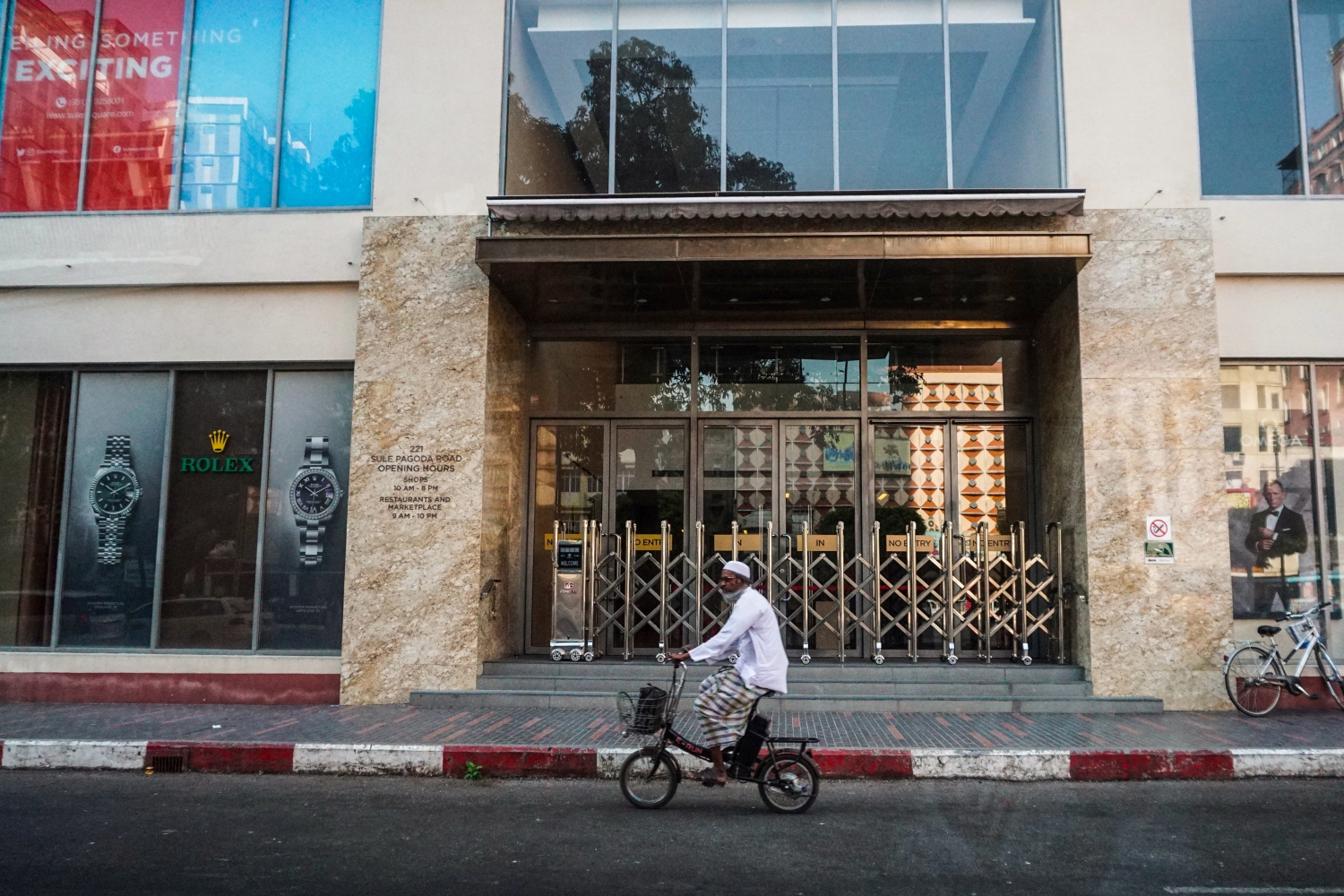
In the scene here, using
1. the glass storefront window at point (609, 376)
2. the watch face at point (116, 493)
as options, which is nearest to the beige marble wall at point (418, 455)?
the glass storefront window at point (609, 376)

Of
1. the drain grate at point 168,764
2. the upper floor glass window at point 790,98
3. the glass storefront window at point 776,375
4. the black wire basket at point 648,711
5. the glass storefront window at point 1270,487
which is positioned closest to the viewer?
the black wire basket at point 648,711

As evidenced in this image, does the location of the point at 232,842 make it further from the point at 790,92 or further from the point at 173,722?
the point at 790,92

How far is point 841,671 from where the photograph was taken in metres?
10.2

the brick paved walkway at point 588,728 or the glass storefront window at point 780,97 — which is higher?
the glass storefront window at point 780,97

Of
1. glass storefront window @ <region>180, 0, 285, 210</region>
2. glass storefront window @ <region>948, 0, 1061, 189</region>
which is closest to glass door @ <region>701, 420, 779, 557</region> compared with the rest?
glass storefront window @ <region>948, 0, 1061, 189</region>

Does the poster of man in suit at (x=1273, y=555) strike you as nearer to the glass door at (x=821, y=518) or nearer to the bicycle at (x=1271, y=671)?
the bicycle at (x=1271, y=671)

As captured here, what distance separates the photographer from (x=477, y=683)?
10.2 metres

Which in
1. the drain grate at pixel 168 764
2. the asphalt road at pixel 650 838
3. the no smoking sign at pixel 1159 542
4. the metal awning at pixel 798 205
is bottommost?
the drain grate at pixel 168 764

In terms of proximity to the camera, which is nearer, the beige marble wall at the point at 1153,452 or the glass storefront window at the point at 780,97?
the beige marble wall at the point at 1153,452

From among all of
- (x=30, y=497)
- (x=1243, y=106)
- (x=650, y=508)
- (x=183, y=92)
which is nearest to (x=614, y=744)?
(x=650, y=508)

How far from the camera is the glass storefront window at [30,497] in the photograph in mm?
10930

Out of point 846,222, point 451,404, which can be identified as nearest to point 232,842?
point 451,404

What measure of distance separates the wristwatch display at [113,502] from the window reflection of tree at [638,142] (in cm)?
558

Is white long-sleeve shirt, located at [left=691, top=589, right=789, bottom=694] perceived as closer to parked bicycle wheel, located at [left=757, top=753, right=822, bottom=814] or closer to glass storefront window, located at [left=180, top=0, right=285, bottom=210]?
parked bicycle wheel, located at [left=757, top=753, right=822, bottom=814]
